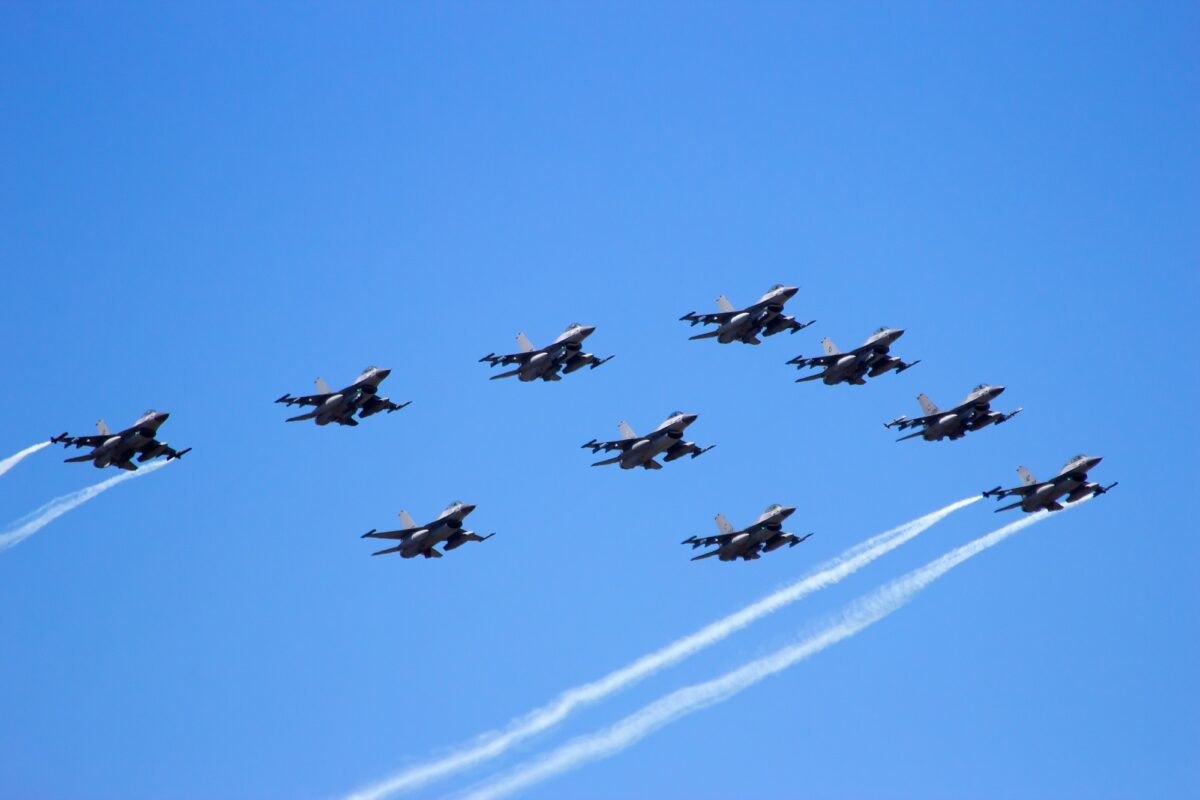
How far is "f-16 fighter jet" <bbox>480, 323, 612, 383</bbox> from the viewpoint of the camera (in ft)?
386

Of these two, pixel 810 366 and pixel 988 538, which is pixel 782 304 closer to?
pixel 810 366

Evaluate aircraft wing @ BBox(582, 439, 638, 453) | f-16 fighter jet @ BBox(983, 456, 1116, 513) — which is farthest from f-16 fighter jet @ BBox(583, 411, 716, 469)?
f-16 fighter jet @ BBox(983, 456, 1116, 513)

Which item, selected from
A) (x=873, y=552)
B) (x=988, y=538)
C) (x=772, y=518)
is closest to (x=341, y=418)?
(x=772, y=518)

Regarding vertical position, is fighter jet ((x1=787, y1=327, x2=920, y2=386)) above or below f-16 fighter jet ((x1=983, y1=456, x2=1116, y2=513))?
above

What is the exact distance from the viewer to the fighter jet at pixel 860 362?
12094cm

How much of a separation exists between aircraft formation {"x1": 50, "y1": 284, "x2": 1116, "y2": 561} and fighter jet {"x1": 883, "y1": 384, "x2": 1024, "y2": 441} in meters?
0.07

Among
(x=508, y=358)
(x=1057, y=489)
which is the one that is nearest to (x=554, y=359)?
(x=508, y=358)

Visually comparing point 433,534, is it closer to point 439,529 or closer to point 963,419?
point 439,529

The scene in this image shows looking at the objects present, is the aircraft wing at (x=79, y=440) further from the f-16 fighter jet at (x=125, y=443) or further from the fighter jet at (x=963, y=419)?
the fighter jet at (x=963, y=419)

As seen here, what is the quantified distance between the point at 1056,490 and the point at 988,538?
1232cm

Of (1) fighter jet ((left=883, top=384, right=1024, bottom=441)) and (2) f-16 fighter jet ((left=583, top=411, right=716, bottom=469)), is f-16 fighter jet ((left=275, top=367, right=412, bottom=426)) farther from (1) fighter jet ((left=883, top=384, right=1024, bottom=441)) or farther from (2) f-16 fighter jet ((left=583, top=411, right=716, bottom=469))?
(1) fighter jet ((left=883, top=384, right=1024, bottom=441))

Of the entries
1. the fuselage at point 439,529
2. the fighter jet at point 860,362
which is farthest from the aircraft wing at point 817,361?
the fuselage at point 439,529

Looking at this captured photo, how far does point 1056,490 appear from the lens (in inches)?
4486

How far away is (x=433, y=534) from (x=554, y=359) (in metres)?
15.0
